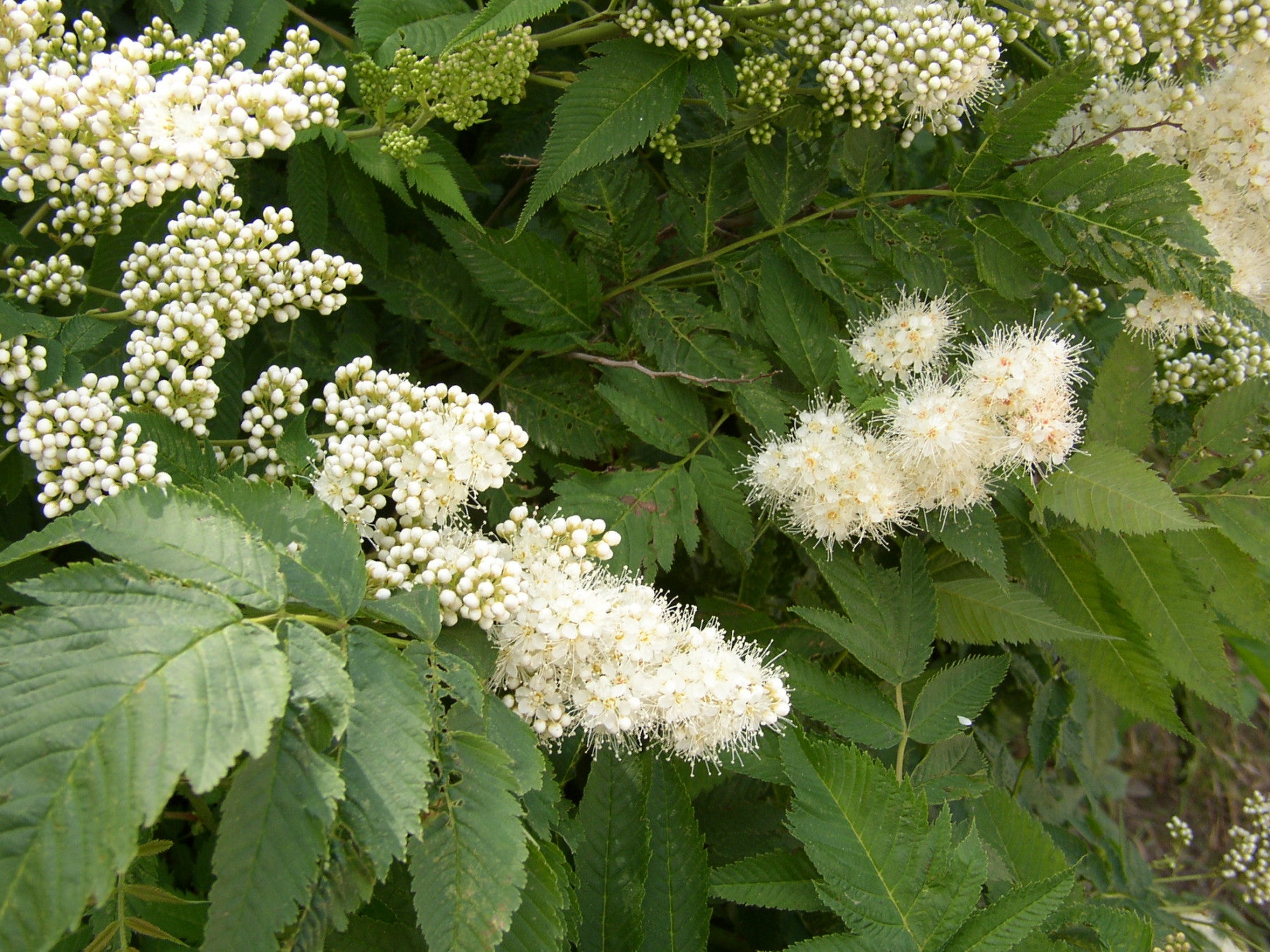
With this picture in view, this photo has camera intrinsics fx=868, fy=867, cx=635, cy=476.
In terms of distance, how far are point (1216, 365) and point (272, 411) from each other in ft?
8.99

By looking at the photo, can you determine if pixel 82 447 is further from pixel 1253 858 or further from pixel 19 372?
pixel 1253 858

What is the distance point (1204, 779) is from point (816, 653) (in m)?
4.38

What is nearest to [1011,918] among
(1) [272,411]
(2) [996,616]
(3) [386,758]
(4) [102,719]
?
(2) [996,616]

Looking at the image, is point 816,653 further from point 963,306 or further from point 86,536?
point 86,536

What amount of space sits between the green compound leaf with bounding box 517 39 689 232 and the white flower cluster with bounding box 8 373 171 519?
0.88 metres

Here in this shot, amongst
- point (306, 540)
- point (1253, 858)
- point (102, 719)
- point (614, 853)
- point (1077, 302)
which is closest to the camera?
point (102, 719)

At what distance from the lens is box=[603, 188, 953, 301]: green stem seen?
2250 millimetres

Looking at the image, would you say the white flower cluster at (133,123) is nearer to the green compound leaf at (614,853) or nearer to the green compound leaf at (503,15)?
the green compound leaf at (503,15)

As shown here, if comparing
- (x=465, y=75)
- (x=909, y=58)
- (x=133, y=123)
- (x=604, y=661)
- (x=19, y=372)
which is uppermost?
(x=909, y=58)

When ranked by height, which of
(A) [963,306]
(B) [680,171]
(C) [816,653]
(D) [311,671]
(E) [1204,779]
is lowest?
(E) [1204,779]

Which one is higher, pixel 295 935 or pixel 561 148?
pixel 561 148

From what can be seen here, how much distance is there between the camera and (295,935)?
1.28 m

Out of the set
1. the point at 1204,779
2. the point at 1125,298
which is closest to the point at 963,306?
the point at 1125,298

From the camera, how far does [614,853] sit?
1735 mm
